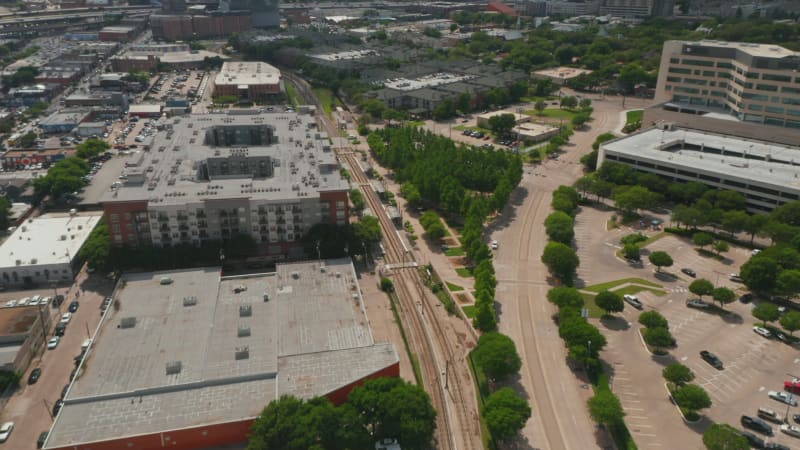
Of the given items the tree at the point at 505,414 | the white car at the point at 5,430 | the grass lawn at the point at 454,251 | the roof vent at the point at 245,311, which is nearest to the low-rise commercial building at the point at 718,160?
the grass lawn at the point at 454,251

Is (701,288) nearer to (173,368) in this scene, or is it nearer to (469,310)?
(469,310)

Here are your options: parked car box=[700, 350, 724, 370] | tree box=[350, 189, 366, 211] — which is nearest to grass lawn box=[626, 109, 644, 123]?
tree box=[350, 189, 366, 211]

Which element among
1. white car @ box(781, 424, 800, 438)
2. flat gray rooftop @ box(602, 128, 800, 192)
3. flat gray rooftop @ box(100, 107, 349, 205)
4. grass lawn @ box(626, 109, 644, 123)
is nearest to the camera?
white car @ box(781, 424, 800, 438)

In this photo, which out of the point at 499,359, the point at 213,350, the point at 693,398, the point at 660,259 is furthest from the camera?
the point at 660,259

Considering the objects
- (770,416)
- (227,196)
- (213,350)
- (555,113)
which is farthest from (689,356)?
(555,113)

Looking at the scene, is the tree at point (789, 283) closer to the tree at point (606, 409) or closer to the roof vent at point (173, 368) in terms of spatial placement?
the tree at point (606, 409)

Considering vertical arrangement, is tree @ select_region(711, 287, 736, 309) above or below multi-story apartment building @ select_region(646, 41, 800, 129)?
below

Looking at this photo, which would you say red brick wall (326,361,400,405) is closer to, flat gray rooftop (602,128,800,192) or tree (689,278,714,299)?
tree (689,278,714,299)
